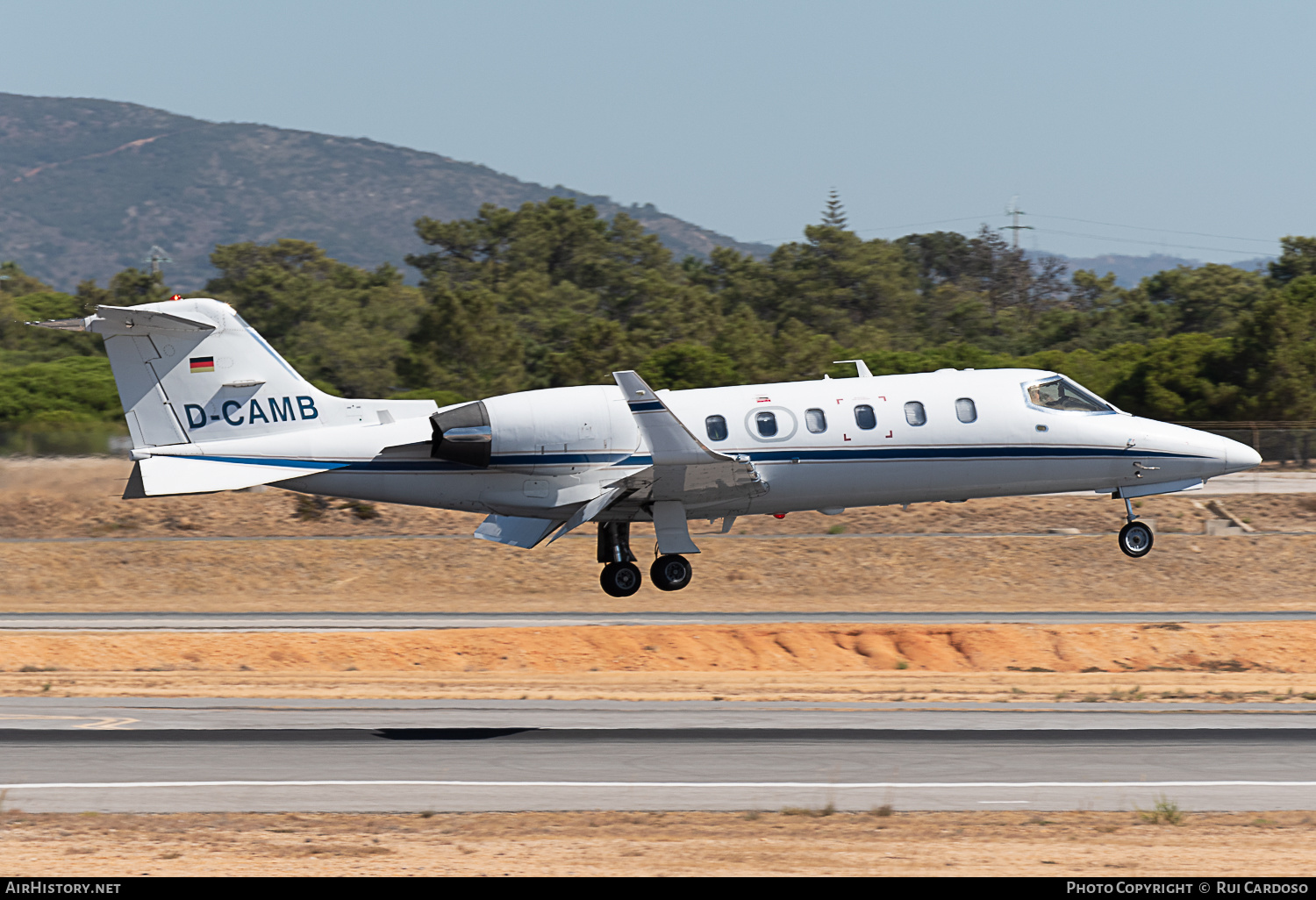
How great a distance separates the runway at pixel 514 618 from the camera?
30.1 m

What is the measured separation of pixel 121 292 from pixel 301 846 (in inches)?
3250

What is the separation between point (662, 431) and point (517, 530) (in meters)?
3.71

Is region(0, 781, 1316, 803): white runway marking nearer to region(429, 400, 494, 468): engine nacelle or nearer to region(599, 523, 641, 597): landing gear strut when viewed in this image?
region(429, 400, 494, 468): engine nacelle

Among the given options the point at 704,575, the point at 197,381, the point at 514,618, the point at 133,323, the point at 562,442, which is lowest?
the point at 514,618

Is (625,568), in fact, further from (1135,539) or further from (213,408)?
(1135,539)

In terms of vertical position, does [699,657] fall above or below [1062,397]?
below

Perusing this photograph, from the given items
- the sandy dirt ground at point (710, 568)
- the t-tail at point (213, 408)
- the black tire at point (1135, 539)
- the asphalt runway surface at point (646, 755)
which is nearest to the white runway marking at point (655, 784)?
the asphalt runway surface at point (646, 755)

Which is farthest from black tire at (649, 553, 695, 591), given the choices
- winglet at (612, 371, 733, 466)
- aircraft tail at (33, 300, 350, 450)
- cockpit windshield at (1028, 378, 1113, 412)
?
cockpit windshield at (1028, 378, 1113, 412)

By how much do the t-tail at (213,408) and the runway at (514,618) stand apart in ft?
17.5

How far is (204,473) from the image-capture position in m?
24.9

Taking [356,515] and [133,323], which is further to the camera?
[356,515]

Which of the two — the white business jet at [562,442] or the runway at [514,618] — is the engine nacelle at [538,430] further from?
the runway at [514,618]

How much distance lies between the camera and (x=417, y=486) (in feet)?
84.5

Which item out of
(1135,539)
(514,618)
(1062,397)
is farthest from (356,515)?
(1135,539)
